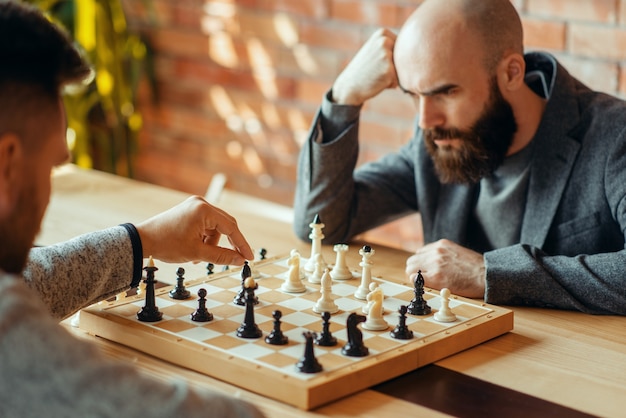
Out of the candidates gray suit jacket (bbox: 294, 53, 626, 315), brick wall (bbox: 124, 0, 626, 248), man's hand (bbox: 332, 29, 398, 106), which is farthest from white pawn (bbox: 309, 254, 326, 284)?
brick wall (bbox: 124, 0, 626, 248)

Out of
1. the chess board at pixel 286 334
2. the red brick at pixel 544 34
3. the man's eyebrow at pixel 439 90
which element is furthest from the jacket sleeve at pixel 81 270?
the red brick at pixel 544 34

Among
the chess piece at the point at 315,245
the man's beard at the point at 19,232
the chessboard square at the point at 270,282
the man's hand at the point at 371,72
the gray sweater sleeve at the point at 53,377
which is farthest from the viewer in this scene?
the man's hand at the point at 371,72

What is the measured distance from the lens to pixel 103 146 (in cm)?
427

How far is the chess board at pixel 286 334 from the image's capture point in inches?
54.6

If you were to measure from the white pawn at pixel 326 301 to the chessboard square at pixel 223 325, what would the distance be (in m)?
0.16

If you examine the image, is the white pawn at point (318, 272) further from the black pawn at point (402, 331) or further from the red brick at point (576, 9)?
the red brick at point (576, 9)

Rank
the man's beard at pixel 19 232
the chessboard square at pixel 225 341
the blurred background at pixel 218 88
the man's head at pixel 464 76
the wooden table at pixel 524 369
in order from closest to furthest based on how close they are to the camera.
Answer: the man's beard at pixel 19 232, the wooden table at pixel 524 369, the chessboard square at pixel 225 341, the man's head at pixel 464 76, the blurred background at pixel 218 88

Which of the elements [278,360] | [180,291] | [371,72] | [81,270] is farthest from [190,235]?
[371,72]

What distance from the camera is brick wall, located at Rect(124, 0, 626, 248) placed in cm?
292

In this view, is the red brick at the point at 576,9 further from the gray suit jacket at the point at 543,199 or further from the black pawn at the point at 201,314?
the black pawn at the point at 201,314

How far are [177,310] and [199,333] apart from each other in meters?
0.13

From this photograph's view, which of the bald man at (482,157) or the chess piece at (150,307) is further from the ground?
the bald man at (482,157)

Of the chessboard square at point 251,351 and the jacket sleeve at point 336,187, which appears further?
the jacket sleeve at point 336,187

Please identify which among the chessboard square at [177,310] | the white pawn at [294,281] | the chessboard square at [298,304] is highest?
the white pawn at [294,281]
